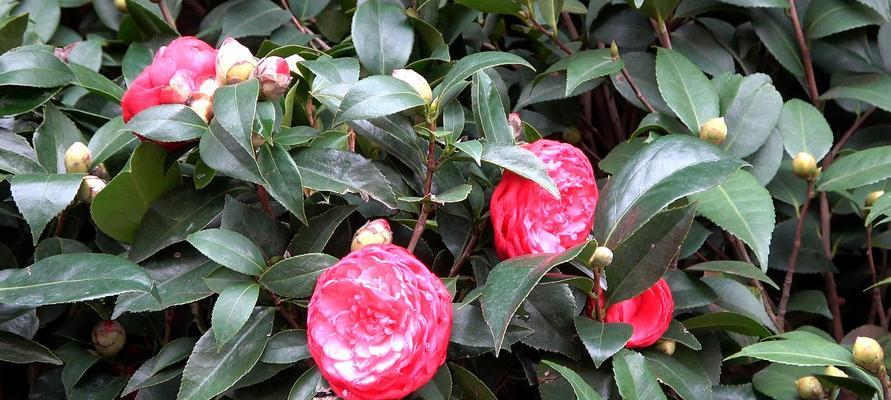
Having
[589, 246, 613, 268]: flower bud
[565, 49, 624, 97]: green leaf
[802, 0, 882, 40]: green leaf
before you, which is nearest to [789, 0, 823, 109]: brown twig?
[802, 0, 882, 40]: green leaf

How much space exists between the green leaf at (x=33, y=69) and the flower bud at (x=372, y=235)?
39 centimetres

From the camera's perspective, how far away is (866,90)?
1.02 m

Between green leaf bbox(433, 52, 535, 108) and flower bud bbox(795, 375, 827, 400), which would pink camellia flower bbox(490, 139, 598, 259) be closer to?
green leaf bbox(433, 52, 535, 108)

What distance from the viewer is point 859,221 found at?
1.06m

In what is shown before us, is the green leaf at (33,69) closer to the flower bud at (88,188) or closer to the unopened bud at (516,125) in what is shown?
the flower bud at (88,188)

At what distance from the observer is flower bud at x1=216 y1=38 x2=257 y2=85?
694mm

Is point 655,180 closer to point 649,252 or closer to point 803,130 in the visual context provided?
point 649,252

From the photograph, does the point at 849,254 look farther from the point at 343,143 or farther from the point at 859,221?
the point at 343,143

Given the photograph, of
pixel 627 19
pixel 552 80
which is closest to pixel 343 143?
pixel 552 80

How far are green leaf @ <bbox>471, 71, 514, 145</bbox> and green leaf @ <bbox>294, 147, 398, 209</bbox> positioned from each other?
110 mm

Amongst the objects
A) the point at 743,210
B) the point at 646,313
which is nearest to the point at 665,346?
the point at 646,313

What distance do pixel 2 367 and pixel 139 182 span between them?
429mm

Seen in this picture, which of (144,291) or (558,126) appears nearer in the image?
(144,291)

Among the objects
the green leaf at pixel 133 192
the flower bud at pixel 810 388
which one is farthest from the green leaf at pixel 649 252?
the green leaf at pixel 133 192
